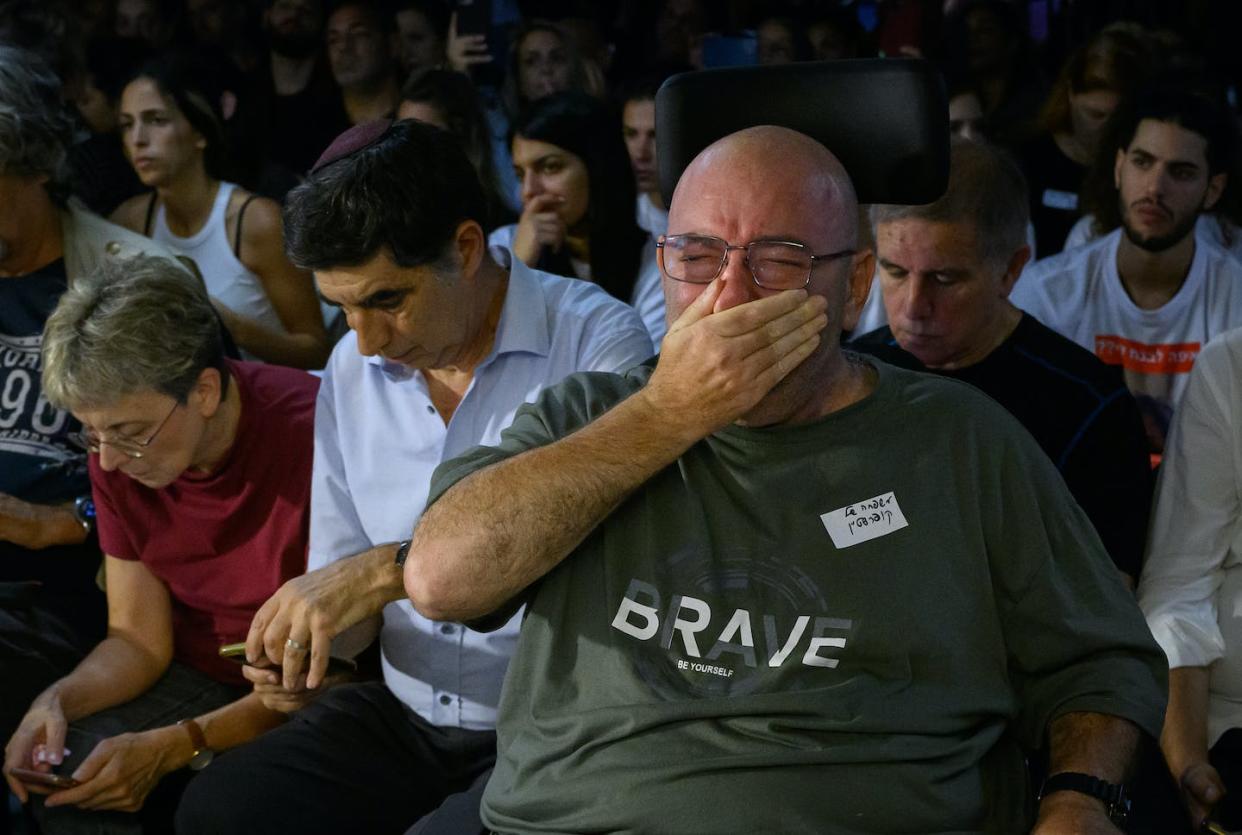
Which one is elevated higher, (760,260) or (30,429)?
(760,260)

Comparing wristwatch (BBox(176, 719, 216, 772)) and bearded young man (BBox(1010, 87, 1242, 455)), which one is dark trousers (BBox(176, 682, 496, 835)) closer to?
wristwatch (BBox(176, 719, 216, 772))

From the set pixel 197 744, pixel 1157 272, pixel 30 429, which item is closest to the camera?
pixel 197 744

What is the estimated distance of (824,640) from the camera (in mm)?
1685

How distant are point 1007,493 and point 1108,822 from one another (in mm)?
390

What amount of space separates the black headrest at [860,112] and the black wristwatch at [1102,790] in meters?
0.73

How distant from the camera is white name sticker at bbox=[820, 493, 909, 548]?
1.71 meters

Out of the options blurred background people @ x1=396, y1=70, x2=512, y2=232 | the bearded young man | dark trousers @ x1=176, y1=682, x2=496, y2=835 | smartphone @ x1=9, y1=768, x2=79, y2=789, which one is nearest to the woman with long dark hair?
blurred background people @ x1=396, y1=70, x2=512, y2=232

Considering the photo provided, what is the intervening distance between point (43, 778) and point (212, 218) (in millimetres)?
1930

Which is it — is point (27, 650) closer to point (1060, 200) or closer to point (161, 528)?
point (161, 528)

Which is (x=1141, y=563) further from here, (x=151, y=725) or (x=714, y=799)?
(x=151, y=725)

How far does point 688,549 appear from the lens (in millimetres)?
1733

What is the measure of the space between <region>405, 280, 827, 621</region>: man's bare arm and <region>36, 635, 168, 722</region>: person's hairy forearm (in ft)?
3.68

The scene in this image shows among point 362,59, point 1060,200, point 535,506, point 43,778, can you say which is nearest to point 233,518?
point 43,778

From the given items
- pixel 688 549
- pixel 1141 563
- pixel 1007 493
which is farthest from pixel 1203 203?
pixel 688 549
